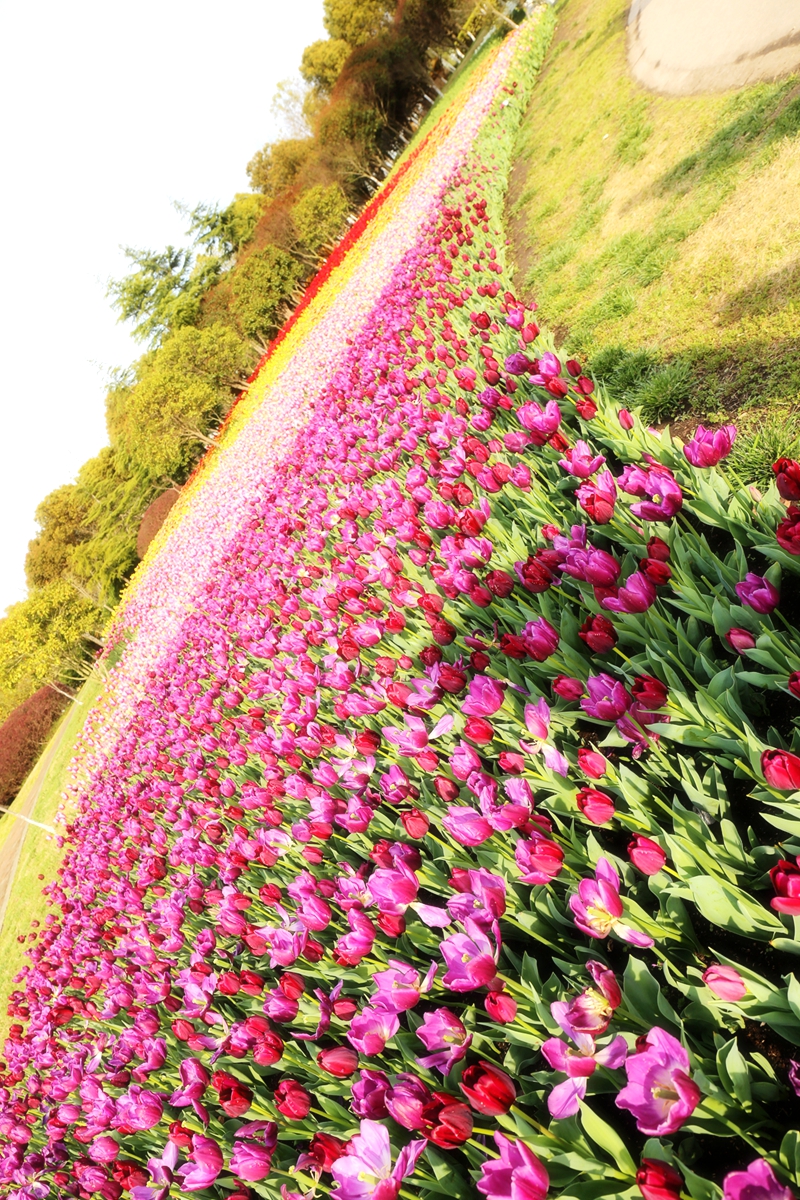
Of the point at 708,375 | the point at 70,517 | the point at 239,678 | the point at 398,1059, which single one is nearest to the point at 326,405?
the point at 239,678

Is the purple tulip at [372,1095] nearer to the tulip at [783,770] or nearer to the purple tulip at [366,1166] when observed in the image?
the purple tulip at [366,1166]

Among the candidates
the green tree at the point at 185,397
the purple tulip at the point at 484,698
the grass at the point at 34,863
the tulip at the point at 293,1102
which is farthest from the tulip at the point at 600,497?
the green tree at the point at 185,397

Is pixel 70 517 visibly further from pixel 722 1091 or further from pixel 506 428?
pixel 722 1091

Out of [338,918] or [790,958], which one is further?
[338,918]

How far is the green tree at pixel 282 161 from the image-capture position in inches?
1678

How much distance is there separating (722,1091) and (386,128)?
52.2m

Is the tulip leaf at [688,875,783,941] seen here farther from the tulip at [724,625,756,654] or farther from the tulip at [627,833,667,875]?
the tulip at [724,625,756,654]

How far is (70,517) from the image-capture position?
36.3 meters

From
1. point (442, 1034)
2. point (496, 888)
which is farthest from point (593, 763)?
point (442, 1034)

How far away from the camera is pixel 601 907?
1.47 metres

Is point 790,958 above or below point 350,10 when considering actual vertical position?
below

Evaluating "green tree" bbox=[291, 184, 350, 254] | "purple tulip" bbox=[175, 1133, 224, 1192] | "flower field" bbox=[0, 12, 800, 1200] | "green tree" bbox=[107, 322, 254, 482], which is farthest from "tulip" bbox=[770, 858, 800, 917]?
"green tree" bbox=[291, 184, 350, 254]

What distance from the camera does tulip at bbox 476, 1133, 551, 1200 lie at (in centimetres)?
122

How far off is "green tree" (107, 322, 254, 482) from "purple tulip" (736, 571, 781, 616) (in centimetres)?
2837
